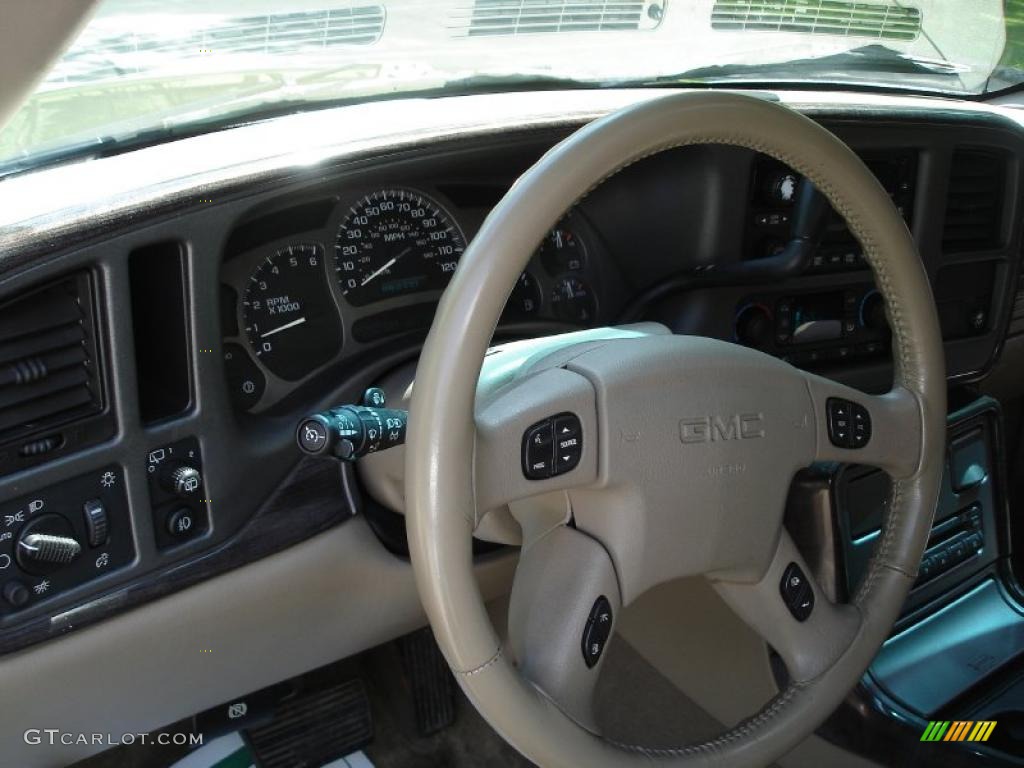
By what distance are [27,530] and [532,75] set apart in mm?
1128

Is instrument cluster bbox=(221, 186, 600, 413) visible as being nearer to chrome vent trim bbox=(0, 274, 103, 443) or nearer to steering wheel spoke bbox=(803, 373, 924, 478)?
chrome vent trim bbox=(0, 274, 103, 443)

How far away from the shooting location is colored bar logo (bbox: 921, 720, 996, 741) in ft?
5.97

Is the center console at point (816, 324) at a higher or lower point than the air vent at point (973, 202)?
lower

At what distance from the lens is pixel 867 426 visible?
4.54ft

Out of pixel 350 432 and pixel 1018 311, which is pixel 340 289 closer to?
pixel 350 432

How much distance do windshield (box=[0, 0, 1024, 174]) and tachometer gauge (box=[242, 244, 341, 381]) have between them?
0.25m

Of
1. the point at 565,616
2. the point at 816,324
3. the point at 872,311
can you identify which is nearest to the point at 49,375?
the point at 565,616

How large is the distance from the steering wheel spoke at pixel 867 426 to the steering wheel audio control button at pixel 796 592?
5.4 inches

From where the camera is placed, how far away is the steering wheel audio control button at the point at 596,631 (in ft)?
3.90

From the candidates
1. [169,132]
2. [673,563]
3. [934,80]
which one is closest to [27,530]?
[169,132]

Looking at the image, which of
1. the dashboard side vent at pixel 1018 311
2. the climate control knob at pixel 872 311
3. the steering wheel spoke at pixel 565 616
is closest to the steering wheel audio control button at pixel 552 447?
the steering wheel spoke at pixel 565 616

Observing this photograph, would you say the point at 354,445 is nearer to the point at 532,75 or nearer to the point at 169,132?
the point at 169,132

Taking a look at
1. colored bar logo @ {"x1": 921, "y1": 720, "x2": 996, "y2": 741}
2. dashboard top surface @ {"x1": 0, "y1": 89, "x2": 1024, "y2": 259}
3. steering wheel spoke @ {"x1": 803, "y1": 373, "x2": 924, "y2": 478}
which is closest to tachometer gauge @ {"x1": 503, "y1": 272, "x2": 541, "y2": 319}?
dashboard top surface @ {"x1": 0, "y1": 89, "x2": 1024, "y2": 259}

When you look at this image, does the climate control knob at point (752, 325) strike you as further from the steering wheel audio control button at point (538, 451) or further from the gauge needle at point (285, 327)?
the steering wheel audio control button at point (538, 451)
